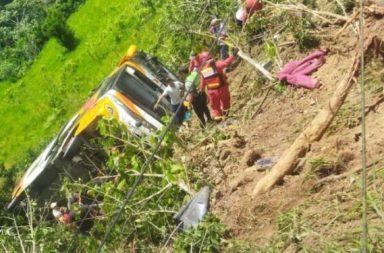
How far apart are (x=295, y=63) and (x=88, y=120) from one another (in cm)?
319

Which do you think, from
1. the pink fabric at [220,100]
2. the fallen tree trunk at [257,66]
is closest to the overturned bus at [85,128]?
the pink fabric at [220,100]

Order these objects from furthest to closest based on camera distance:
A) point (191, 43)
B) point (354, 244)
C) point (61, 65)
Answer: point (61, 65) < point (191, 43) < point (354, 244)

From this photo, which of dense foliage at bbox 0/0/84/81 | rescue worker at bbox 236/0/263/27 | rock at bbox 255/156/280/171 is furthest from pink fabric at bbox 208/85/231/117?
dense foliage at bbox 0/0/84/81

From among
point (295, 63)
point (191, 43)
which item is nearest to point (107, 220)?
point (295, 63)

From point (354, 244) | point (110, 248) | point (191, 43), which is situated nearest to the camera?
point (354, 244)

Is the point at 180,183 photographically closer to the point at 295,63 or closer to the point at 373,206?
the point at 295,63

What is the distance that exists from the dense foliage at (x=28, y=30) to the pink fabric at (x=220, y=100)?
18269 mm

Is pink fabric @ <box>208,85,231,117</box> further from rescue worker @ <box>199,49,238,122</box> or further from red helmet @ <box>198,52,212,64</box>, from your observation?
red helmet @ <box>198,52,212,64</box>

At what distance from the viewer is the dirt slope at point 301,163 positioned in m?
5.77

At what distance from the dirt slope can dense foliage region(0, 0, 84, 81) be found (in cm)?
1890

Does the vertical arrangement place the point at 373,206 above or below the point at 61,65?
above

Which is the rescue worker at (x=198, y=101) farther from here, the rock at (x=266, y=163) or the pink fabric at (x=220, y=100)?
the rock at (x=266, y=163)

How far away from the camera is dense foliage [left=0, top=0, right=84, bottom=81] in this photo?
27375mm

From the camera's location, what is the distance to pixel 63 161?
34.1 ft
